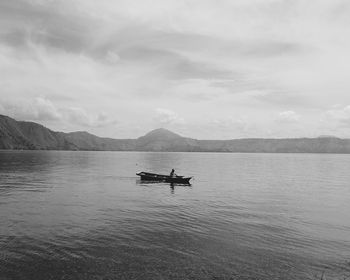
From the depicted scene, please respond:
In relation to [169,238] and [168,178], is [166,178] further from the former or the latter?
[169,238]

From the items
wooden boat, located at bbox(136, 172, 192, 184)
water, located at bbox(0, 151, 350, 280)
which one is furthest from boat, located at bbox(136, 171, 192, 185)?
water, located at bbox(0, 151, 350, 280)

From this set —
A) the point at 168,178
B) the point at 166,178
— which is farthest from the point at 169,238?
the point at 166,178

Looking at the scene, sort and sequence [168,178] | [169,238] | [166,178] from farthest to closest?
[166,178] < [168,178] < [169,238]

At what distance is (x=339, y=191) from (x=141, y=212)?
170ft

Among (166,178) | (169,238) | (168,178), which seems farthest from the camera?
(166,178)

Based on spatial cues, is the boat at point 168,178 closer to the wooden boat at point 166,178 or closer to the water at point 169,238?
the wooden boat at point 166,178

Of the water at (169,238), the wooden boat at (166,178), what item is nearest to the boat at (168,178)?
the wooden boat at (166,178)

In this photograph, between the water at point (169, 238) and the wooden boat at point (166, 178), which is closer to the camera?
the water at point (169, 238)

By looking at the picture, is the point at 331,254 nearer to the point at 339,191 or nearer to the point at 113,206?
the point at 113,206

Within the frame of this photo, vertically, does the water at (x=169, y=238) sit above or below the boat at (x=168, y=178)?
below

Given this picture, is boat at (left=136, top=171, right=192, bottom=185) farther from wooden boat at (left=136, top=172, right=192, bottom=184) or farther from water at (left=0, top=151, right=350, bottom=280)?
water at (left=0, top=151, right=350, bottom=280)

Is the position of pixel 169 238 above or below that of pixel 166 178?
below

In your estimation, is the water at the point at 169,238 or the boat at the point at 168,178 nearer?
the water at the point at 169,238

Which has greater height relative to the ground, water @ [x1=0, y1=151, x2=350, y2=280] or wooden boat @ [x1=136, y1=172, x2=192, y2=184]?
wooden boat @ [x1=136, y1=172, x2=192, y2=184]
